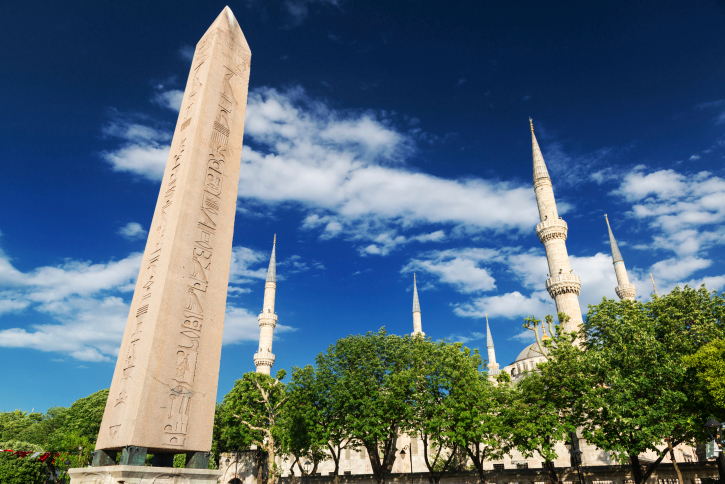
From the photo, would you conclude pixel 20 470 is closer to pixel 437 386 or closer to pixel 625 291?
pixel 437 386

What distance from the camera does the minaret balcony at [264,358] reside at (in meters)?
52.5

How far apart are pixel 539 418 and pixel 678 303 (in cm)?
1117

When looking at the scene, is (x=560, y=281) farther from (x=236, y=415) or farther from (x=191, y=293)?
(x=191, y=293)

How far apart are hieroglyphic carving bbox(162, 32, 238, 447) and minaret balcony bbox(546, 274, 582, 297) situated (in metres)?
35.8

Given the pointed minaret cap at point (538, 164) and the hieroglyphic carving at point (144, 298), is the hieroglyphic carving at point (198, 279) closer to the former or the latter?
the hieroglyphic carving at point (144, 298)

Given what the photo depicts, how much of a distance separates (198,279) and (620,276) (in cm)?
5605

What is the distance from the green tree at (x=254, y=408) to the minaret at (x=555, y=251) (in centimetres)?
2471

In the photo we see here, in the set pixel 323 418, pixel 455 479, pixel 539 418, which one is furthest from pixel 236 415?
pixel 539 418

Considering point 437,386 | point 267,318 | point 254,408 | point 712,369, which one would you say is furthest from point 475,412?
point 267,318

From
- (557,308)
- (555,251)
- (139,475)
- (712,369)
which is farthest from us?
(555,251)

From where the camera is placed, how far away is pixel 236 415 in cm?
3512

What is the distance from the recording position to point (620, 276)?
53.4 meters

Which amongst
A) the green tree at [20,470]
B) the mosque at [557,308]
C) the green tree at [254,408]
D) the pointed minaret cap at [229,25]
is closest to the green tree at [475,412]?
the mosque at [557,308]

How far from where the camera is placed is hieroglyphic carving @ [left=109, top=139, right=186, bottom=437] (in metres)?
7.56
